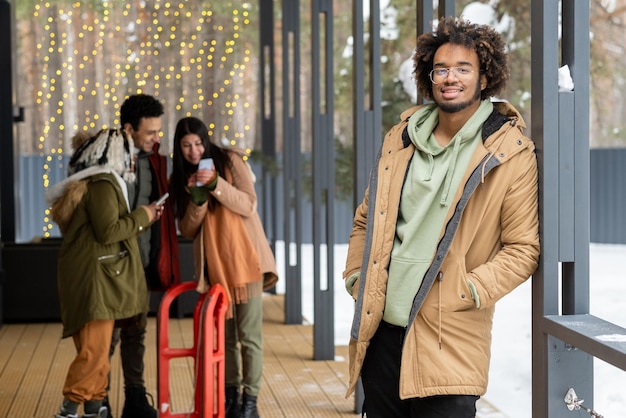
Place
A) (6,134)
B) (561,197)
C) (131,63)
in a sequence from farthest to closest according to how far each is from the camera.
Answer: (131,63) < (6,134) < (561,197)

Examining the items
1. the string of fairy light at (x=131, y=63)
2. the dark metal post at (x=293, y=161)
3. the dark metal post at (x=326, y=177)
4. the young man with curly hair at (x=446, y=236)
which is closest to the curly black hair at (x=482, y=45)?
the young man with curly hair at (x=446, y=236)

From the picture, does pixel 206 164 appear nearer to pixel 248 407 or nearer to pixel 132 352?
pixel 132 352

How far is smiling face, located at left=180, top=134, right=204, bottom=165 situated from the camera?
15.2 ft

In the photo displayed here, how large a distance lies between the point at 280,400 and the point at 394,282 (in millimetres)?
2885

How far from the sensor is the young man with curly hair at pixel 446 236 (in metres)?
2.59

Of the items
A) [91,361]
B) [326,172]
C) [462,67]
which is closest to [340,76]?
[326,172]

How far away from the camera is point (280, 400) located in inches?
215

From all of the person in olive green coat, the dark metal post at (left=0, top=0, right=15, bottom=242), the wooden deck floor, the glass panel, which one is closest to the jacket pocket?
the person in olive green coat

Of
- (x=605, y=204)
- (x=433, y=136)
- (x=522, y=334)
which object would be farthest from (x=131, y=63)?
(x=605, y=204)

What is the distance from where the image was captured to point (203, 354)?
13.5 feet

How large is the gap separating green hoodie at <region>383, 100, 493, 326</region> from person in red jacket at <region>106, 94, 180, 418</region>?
2.22 metres

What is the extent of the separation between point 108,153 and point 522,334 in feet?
17.4

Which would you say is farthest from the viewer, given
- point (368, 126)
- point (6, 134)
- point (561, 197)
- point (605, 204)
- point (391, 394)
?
point (605, 204)

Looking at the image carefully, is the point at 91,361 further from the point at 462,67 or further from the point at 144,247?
the point at 462,67
